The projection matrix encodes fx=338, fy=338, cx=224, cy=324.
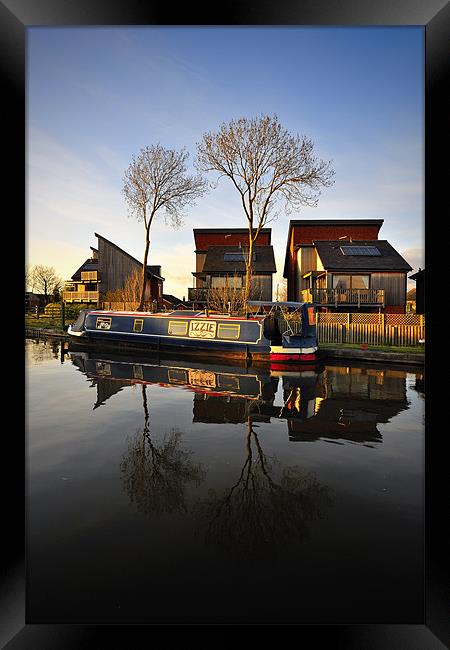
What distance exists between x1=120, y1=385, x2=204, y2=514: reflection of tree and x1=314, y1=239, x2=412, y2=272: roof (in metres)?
20.9

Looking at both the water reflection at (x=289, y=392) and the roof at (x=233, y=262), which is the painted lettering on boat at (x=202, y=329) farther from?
the roof at (x=233, y=262)

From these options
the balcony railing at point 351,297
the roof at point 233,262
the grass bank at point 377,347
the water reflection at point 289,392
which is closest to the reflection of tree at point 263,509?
the water reflection at point 289,392

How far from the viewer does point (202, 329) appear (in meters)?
15.1

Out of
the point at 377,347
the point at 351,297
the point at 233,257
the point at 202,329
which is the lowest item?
the point at 377,347

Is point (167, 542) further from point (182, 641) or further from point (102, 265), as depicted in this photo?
point (102, 265)

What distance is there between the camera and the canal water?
2.27 m

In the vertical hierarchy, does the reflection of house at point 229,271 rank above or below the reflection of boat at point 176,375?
above

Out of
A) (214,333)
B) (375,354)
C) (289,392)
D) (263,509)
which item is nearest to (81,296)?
(214,333)

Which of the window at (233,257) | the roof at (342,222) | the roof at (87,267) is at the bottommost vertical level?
the window at (233,257)

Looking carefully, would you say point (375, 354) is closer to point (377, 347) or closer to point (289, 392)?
point (377, 347)

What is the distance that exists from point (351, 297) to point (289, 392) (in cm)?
1606

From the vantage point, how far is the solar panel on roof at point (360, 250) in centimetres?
2500

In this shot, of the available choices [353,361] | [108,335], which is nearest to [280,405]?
[353,361]
